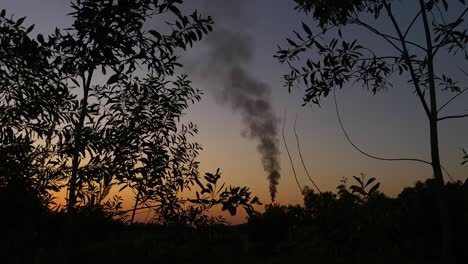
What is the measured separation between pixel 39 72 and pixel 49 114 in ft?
1.79

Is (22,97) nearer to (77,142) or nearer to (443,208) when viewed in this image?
(77,142)

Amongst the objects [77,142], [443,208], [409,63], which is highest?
[409,63]

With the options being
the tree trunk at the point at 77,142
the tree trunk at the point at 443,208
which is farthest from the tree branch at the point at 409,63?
the tree trunk at the point at 77,142

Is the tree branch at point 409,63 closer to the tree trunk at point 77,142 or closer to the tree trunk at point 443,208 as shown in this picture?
the tree trunk at point 443,208

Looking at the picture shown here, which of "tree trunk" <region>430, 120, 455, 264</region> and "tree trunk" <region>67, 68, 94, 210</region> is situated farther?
"tree trunk" <region>430, 120, 455, 264</region>

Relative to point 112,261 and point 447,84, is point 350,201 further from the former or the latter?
point 112,261

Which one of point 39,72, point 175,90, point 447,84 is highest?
point 175,90

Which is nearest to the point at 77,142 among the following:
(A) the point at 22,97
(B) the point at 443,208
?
(A) the point at 22,97

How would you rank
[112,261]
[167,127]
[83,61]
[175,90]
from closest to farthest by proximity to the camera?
[83,61]
[167,127]
[175,90]
[112,261]

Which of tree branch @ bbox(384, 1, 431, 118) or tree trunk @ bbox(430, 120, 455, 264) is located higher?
tree branch @ bbox(384, 1, 431, 118)

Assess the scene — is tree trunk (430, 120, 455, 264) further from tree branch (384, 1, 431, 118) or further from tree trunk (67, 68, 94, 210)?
tree trunk (67, 68, 94, 210)

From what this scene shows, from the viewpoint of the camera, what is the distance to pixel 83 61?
5.37 meters

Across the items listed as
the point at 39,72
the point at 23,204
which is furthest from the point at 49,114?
the point at 23,204

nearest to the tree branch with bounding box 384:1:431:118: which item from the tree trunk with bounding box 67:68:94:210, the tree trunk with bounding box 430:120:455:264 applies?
the tree trunk with bounding box 430:120:455:264
